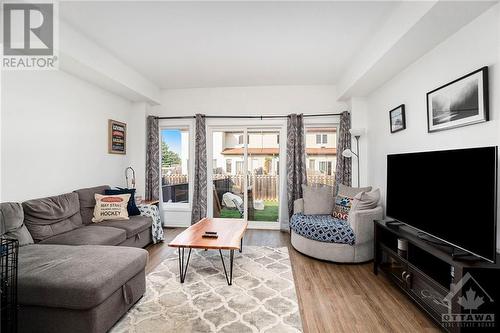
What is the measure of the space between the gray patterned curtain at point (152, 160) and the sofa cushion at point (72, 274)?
2.48 m

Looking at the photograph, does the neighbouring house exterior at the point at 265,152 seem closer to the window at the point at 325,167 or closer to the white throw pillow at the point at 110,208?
the window at the point at 325,167

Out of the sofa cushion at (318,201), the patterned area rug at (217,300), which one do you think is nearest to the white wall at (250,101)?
the sofa cushion at (318,201)

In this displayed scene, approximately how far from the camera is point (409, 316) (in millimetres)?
2068

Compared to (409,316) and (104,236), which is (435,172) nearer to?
(409,316)

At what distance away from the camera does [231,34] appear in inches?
110

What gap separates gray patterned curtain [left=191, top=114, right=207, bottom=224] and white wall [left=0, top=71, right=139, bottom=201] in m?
Result: 1.44

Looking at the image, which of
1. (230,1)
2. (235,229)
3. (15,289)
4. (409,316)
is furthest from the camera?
(235,229)

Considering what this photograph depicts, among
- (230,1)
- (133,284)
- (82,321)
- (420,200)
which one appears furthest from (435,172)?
(82,321)

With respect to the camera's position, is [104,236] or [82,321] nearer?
[82,321]

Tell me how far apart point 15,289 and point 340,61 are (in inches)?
164

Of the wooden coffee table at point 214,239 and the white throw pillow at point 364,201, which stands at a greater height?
the white throw pillow at point 364,201

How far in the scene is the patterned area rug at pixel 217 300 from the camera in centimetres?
193

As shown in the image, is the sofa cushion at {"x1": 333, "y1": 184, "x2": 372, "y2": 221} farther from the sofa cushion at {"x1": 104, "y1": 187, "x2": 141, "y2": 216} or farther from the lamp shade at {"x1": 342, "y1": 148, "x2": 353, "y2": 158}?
→ the sofa cushion at {"x1": 104, "y1": 187, "x2": 141, "y2": 216}

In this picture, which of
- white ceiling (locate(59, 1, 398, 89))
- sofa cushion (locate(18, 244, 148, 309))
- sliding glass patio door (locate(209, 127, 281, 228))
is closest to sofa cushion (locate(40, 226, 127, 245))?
sofa cushion (locate(18, 244, 148, 309))
